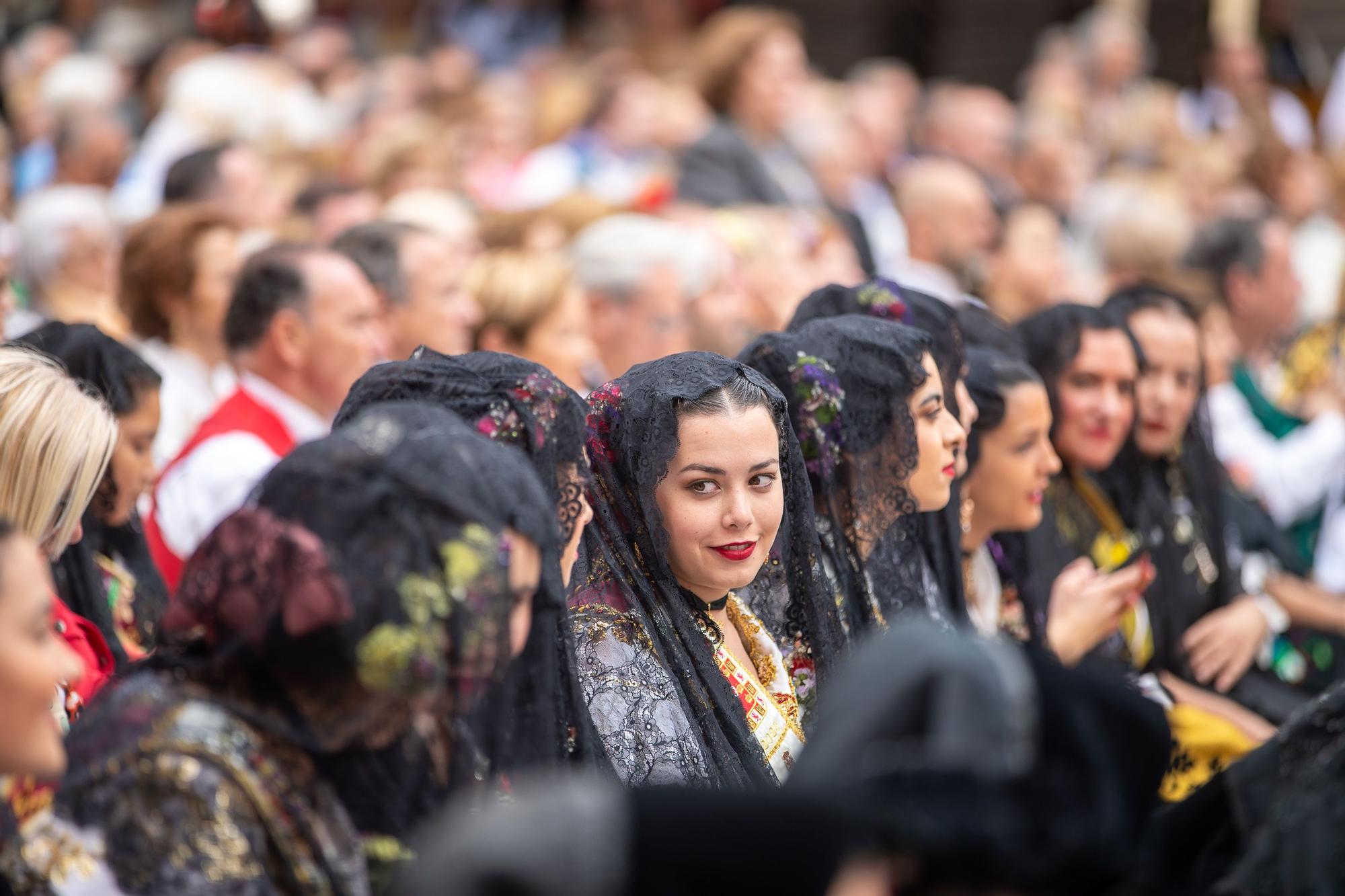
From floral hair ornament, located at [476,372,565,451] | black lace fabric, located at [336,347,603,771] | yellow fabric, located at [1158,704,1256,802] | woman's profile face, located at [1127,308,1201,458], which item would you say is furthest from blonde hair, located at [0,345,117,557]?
woman's profile face, located at [1127,308,1201,458]

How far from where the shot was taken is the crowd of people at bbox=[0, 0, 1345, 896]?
179 centimetres

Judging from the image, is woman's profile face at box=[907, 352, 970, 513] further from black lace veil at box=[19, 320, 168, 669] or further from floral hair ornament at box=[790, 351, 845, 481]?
black lace veil at box=[19, 320, 168, 669]

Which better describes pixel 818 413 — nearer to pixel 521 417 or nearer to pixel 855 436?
pixel 855 436

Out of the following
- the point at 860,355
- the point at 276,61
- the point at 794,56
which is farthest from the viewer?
the point at 276,61

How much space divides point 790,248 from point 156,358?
111 inches

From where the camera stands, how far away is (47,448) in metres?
2.86

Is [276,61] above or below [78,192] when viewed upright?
above

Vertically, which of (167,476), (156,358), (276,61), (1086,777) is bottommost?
(1086,777)

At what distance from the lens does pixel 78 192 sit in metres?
6.07

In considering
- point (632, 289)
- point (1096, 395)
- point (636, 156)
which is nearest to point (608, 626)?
point (1096, 395)

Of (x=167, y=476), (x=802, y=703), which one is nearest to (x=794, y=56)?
(x=167, y=476)

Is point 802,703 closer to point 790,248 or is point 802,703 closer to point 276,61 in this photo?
point 790,248

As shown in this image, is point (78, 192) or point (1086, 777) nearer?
point (1086, 777)

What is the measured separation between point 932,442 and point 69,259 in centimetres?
367
